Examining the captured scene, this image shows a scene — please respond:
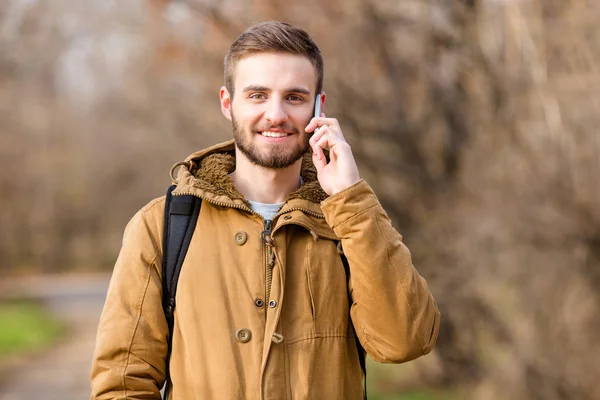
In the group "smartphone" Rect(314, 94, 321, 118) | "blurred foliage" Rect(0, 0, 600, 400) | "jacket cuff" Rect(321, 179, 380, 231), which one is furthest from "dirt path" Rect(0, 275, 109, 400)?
"jacket cuff" Rect(321, 179, 380, 231)

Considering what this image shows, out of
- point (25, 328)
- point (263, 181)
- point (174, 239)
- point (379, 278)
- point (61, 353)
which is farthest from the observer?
point (25, 328)

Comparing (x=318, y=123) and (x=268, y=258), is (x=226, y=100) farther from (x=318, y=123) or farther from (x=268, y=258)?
(x=268, y=258)

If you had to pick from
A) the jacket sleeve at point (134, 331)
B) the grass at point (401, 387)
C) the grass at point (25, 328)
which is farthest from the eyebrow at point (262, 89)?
the grass at point (25, 328)

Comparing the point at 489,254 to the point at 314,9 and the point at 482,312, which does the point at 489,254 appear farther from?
the point at 314,9

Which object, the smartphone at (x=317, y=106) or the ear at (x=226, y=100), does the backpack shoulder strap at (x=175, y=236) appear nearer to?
the ear at (x=226, y=100)

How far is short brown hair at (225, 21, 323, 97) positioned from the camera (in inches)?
129

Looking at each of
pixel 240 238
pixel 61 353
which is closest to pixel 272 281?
pixel 240 238

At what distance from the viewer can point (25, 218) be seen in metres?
38.1

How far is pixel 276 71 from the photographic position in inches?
128

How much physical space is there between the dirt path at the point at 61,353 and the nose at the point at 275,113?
35.8 feet

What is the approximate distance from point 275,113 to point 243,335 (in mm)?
812

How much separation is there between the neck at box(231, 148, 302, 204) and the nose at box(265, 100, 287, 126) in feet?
0.74

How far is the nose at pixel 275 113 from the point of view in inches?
127

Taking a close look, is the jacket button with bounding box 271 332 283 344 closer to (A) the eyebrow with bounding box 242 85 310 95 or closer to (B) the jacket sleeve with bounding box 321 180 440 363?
(B) the jacket sleeve with bounding box 321 180 440 363
